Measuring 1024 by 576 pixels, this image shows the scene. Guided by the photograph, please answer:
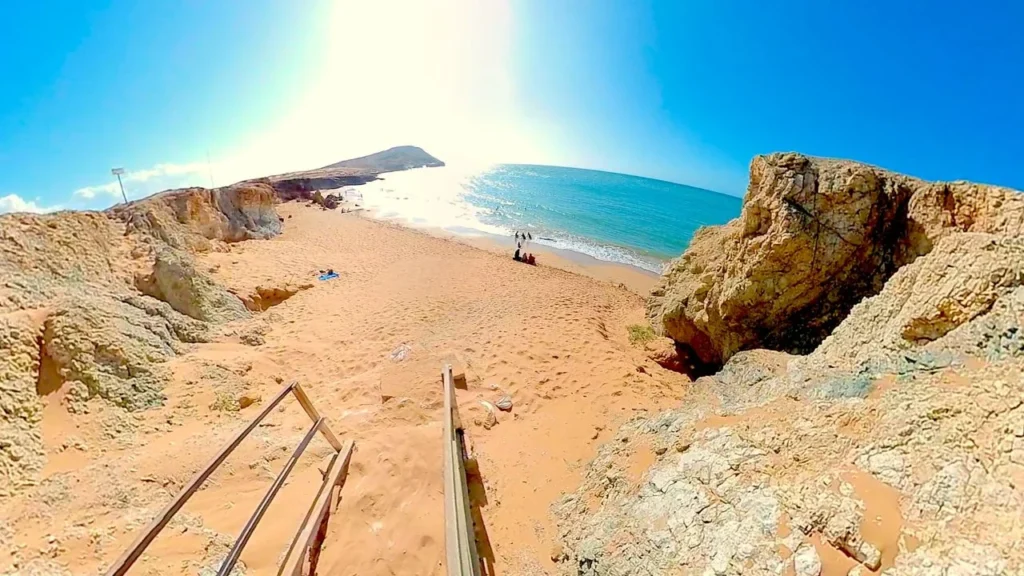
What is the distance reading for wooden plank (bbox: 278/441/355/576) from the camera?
3213 mm

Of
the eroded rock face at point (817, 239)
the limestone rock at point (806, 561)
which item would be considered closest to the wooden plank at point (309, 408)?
the limestone rock at point (806, 561)

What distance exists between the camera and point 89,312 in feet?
18.3

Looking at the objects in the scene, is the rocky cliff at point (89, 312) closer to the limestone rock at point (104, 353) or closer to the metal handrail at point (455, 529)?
the limestone rock at point (104, 353)

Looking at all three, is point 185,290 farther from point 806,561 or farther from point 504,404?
point 806,561

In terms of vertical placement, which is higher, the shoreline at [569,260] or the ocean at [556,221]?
the ocean at [556,221]

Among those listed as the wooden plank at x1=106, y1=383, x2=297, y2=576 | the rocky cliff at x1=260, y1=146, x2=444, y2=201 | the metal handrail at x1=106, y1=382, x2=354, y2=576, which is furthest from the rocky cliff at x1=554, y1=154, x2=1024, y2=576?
the rocky cliff at x1=260, y1=146, x2=444, y2=201

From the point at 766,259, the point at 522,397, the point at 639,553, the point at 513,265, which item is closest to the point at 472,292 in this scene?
the point at 513,265

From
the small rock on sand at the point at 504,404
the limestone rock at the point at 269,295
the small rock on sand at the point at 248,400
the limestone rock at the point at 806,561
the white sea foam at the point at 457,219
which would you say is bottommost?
the small rock on sand at the point at 248,400

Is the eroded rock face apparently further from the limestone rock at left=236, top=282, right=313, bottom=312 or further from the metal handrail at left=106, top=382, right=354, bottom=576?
the limestone rock at left=236, top=282, right=313, bottom=312

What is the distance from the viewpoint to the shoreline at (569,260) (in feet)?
64.8

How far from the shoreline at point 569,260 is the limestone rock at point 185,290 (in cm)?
1325

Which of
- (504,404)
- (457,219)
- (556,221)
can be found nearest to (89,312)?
(504,404)

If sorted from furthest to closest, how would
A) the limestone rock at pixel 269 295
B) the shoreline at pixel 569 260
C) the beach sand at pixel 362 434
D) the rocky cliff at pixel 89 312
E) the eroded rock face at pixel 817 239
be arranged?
1. the shoreline at pixel 569 260
2. the limestone rock at pixel 269 295
3. the eroded rock face at pixel 817 239
4. the rocky cliff at pixel 89 312
5. the beach sand at pixel 362 434

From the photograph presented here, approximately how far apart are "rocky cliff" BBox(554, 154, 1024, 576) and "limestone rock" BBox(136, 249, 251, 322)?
840 cm
